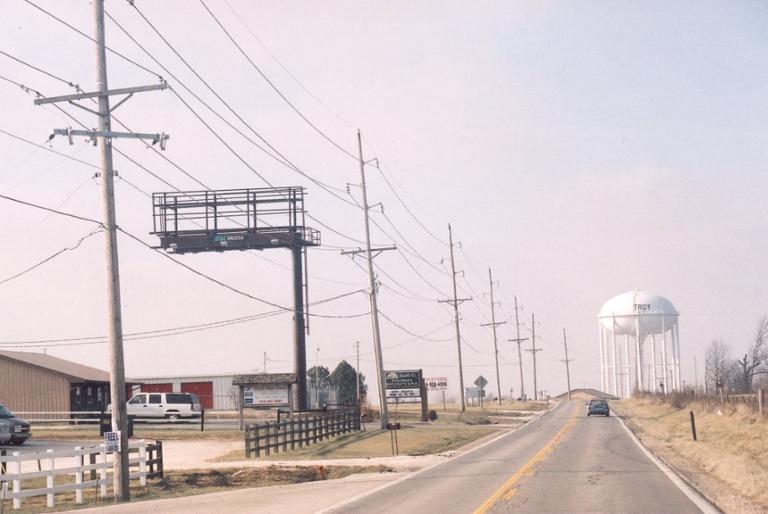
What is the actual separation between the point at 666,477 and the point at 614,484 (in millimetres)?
2793

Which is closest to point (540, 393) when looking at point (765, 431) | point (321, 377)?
point (321, 377)

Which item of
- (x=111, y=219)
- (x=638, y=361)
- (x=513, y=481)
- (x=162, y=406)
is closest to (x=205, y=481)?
(x=111, y=219)

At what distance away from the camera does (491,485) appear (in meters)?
22.6

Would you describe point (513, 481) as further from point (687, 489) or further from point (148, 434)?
point (148, 434)

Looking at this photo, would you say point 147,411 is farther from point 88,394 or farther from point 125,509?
point 125,509

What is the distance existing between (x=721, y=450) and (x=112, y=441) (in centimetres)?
2132

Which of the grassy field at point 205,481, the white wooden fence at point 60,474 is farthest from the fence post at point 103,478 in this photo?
the grassy field at point 205,481

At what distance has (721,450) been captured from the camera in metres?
33.5

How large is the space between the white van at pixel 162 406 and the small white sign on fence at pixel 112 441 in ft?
131


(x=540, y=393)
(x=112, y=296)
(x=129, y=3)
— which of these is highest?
(x=129, y=3)

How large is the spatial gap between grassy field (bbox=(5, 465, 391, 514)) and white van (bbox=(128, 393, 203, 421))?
105ft

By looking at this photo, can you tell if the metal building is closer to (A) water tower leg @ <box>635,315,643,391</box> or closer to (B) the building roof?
(B) the building roof

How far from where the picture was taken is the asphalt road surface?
1827 cm

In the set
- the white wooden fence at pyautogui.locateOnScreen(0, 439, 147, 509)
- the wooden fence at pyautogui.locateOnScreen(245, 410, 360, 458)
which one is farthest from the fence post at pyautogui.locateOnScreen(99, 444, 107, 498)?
the wooden fence at pyautogui.locateOnScreen(245, 410, 360, 458)
